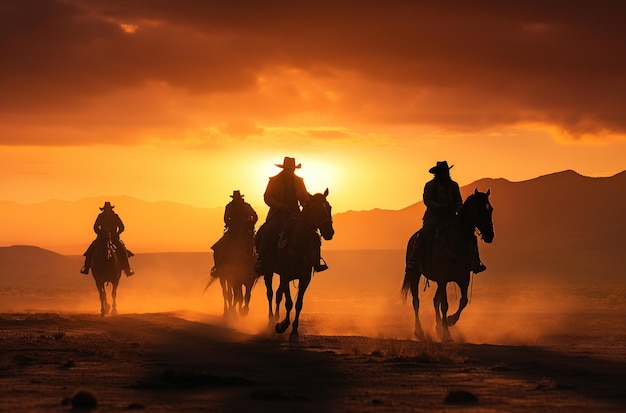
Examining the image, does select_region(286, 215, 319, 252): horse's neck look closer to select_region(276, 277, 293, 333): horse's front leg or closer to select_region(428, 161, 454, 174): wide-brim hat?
select_region(276, 277, 293, 333): horse's front leg

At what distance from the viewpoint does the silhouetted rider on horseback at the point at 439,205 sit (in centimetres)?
2288

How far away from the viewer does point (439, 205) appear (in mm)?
22766

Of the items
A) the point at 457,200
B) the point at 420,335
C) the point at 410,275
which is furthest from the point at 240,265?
the point at 457,200

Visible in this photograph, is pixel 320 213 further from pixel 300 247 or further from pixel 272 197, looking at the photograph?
pixel 272 197

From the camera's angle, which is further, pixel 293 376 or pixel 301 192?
pixel 301 192

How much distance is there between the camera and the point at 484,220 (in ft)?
71.1

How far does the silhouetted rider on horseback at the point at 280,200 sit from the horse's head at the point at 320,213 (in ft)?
5.28

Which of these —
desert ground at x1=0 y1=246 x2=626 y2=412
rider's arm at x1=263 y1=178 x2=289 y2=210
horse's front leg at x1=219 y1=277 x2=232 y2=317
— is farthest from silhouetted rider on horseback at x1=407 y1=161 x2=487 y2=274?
horse's front leg at x1=219 y1=277 x2=232 y2=317

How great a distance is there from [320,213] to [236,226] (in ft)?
40.3

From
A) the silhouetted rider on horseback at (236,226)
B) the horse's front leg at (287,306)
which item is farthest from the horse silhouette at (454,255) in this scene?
the silhouetted rider on horseback at (236,226)

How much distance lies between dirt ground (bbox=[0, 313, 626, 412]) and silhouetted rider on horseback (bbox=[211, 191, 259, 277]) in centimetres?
1043

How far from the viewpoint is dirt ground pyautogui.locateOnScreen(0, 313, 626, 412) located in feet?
39.2

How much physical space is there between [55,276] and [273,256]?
17292 cm

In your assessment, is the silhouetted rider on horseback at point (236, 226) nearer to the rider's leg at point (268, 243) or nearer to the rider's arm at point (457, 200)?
the rider's leg at point (268, 243)
